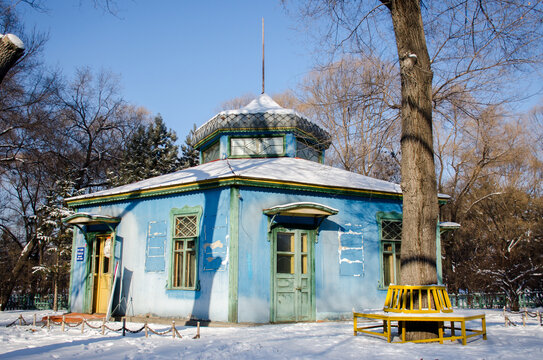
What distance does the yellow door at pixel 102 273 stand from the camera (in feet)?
38.5

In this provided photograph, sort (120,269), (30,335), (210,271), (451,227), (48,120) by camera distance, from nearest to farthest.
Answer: (30,335)
(210,271)
(120,269)
(451,227)
(48,120)

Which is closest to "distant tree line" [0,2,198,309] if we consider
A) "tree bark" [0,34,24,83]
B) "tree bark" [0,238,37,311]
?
"tree bark" [0,238,37,311]

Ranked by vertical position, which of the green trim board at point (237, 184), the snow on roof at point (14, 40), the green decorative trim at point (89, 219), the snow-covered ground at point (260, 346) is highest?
the snow on roof at point (14, 40)

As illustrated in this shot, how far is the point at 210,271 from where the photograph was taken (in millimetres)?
9859

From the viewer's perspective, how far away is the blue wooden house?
9812 mm

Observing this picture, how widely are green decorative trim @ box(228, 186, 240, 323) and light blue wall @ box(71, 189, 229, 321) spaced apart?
14 cm

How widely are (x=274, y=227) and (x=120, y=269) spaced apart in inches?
165

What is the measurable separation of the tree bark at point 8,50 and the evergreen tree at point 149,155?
64.9 feet

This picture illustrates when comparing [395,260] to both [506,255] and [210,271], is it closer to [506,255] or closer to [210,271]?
[210,271]

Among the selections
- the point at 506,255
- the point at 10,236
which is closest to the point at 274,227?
the point at 506,255

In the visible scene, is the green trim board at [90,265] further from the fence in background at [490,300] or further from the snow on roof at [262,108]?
the fence in background at [490,300]

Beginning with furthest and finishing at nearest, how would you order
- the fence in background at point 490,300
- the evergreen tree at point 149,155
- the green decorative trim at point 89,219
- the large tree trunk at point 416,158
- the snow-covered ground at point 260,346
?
the evergreen tree at point 149,155, the fence in background at point 490,300, the green decorative trim at point 89,219, the large tree trunk at point 416,158, the snow-covered ground at point 260,346

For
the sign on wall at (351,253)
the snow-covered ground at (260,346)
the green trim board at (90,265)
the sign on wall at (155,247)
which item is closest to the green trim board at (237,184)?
the sign on wall at (155,247)

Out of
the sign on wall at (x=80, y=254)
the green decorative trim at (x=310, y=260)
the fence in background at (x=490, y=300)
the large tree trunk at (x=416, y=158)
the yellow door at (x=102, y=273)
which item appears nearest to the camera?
the large tree trunk at (x=416, y=158)
